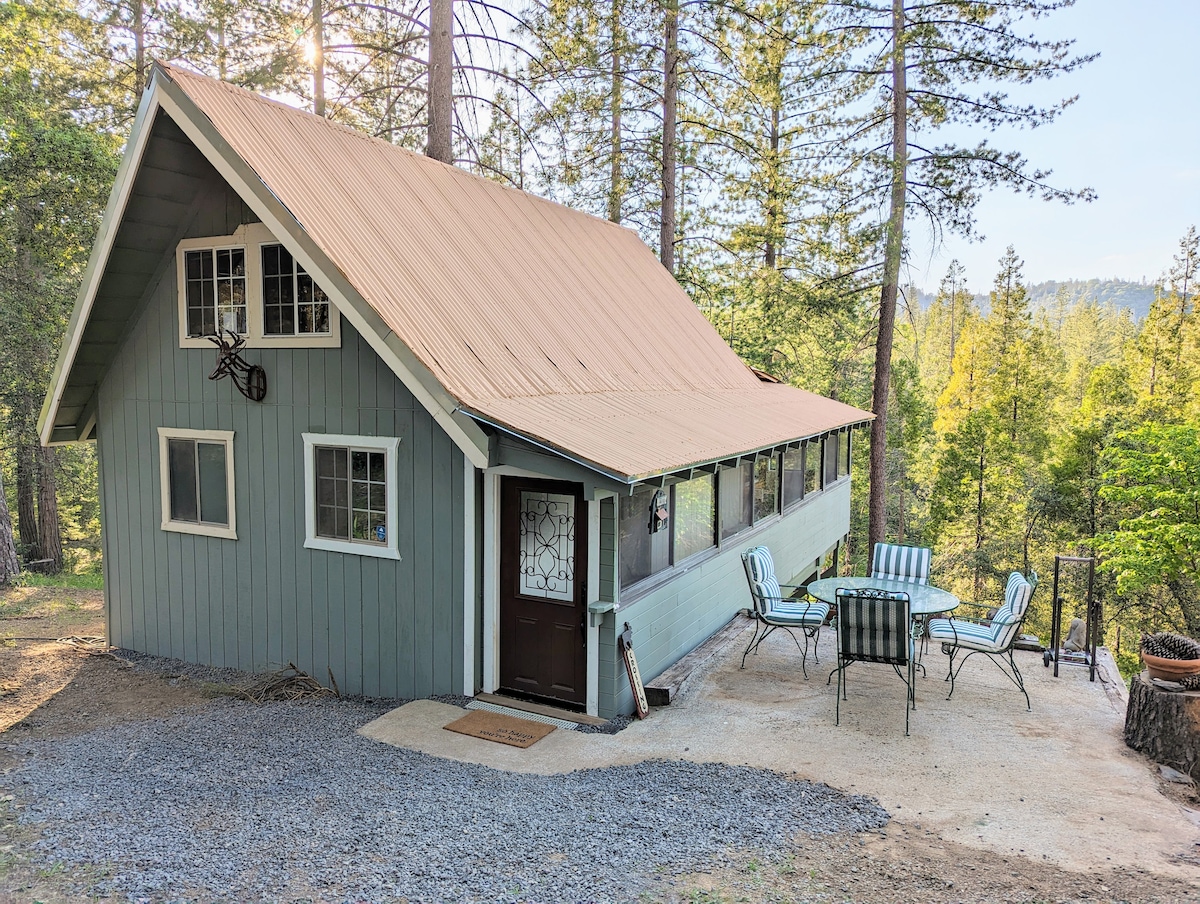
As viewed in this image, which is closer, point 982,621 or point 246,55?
point 982,621

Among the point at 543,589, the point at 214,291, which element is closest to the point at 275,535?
the point at 214,291

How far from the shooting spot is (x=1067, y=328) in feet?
209

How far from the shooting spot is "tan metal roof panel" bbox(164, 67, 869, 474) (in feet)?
22.0

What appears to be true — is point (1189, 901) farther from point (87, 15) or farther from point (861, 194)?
point (87, 15)

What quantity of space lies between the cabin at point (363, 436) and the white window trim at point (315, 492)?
3 cm

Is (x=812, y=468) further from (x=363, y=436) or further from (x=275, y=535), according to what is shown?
(x=275, y=535)

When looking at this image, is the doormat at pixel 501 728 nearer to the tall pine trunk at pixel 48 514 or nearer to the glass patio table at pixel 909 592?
the glass patio table at pixel 909 592

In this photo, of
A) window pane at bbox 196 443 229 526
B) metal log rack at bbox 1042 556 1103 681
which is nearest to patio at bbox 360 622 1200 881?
metal log rack at bbox 1042 556 1103 681

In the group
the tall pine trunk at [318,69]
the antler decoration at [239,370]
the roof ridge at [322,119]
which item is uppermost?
the tall pine trunk at [318,69]

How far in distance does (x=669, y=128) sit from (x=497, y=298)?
1028 centimetres

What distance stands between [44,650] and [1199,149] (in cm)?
5283

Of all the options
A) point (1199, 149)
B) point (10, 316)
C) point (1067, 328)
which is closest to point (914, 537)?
point (1199, 149)

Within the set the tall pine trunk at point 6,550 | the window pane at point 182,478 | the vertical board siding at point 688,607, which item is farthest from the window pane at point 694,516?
the tall pine trunk at point 6,550

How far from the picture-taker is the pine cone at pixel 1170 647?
647 centimetres
